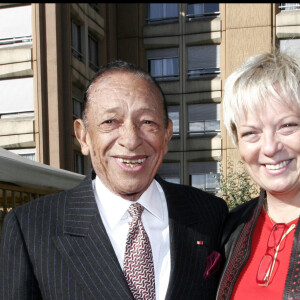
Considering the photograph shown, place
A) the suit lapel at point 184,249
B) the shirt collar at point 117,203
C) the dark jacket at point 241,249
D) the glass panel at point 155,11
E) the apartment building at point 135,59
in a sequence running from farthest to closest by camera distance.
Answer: the glass panel at point 155,11 < the apartment building at point 135,59 < the shirt collar at point 117,203 < the suit lapel at point 184,249 < the dark jacket at point 241,249

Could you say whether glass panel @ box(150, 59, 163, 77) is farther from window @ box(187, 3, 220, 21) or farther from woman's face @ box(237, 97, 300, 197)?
woman's face @ box(237, 97, 300, 197)

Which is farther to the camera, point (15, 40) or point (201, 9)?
point (201, 9)

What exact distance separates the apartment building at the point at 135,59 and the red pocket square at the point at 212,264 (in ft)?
48.8

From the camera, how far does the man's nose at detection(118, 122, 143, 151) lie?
266 cm

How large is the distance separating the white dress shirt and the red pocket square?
229mm

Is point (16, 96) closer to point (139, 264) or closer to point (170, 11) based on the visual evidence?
point (170, 11)

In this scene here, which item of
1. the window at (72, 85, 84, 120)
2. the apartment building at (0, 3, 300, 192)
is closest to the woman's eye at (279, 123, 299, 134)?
the apartment building at (0, 3, 300, 192)

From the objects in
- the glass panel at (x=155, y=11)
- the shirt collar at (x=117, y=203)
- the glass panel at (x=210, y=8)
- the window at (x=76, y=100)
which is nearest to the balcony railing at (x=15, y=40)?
the window at (x=76, y=100)

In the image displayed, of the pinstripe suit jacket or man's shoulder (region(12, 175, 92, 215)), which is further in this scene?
man's shoulder (region(12, 175, 92, 215))

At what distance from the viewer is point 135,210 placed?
2.74 metres

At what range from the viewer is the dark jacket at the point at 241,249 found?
2.40 meters

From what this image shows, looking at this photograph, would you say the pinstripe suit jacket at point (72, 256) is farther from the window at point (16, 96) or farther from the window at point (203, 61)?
the window at point (203, 61)

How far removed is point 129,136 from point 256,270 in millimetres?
986

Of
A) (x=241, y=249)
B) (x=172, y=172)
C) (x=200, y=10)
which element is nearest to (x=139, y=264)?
(x=241, y=249)
